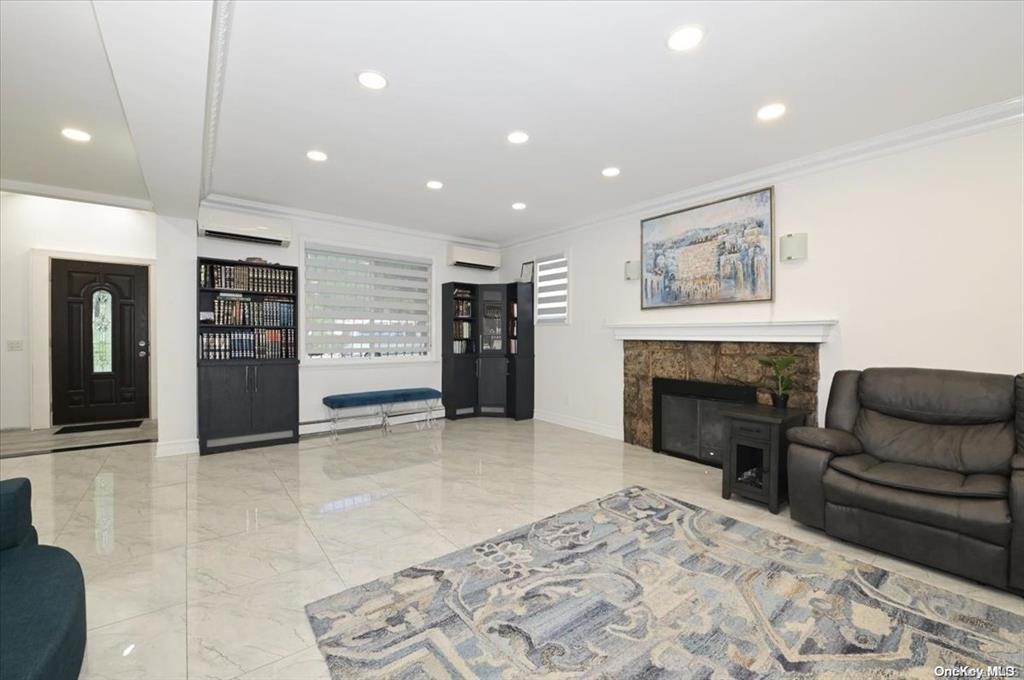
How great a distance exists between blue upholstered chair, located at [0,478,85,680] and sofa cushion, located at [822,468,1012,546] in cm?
372

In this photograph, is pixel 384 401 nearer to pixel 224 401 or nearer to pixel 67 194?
pixel 224 401

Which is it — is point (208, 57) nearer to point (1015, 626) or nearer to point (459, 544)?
point (459, 544)

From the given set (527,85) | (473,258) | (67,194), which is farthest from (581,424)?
(67,194)

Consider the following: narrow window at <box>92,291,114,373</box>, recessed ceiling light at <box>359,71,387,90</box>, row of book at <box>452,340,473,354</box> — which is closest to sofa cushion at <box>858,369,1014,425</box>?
recessed ceiling light at <box>359,71,387,90</box>

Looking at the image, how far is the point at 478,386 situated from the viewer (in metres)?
7.05

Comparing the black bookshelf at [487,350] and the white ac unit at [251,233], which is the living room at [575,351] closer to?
the white ac unit at [251,233]

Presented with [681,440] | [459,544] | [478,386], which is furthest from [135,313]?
[681,440]

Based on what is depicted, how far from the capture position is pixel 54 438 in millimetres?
5488

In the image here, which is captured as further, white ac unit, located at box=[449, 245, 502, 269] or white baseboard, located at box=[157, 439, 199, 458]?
white ac unit, located at box=[449, 245, 502, 269]

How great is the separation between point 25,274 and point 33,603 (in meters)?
6.73

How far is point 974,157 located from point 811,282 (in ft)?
4.12

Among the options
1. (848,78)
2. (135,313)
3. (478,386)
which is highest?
(848,78)

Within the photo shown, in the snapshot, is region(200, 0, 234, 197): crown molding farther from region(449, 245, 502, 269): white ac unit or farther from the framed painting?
the framed painting

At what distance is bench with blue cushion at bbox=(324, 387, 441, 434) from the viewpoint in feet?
18.3
